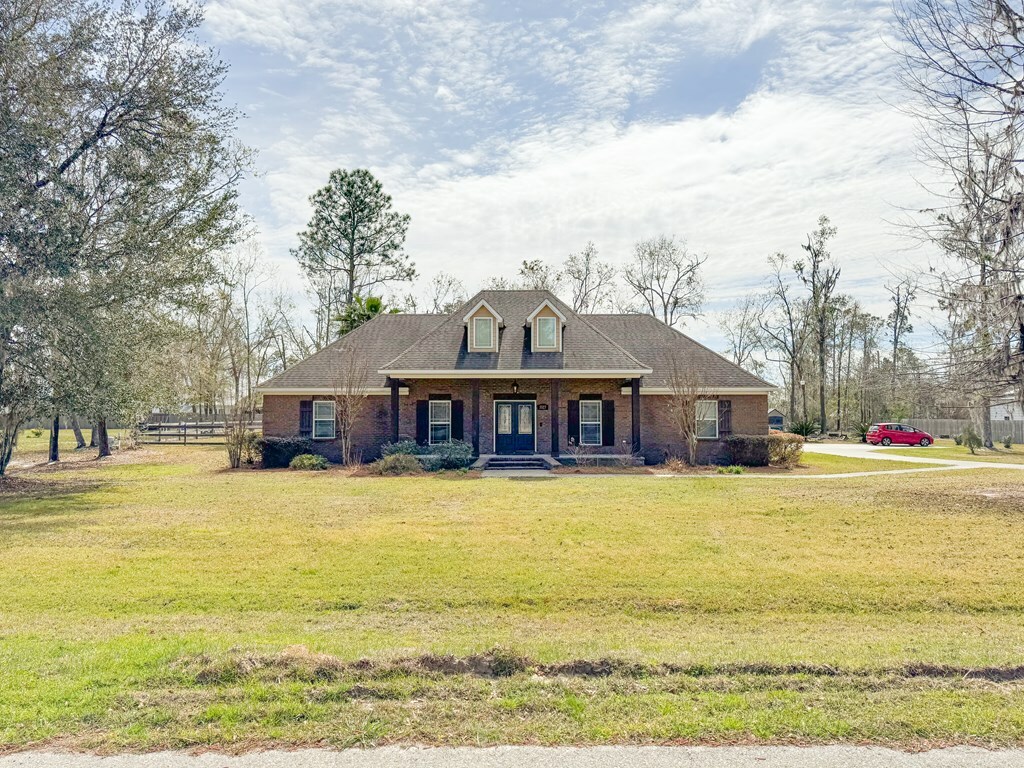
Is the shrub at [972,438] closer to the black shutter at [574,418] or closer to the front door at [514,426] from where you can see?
the black shutter at [574,418]

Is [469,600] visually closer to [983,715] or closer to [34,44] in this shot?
[983,715]

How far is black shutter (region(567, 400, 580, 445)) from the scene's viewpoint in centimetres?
2552

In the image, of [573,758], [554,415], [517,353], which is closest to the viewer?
[573,758]

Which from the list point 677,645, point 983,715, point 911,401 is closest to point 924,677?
point 983,715

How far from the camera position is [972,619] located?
7344 millimetres

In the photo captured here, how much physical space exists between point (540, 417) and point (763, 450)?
8.11m

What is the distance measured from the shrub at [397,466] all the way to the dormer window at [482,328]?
17.8 ft

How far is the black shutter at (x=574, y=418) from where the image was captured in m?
25.5

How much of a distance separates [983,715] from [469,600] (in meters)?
4.90

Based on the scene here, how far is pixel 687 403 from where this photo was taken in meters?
24.1

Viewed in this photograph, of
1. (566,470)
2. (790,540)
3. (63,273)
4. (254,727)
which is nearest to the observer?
(254,727)

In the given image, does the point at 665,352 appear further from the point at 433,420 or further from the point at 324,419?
the point at 324,419

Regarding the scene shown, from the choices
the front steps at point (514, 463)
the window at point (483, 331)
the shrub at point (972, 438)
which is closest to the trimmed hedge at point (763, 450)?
the front steps at point (514, 463)

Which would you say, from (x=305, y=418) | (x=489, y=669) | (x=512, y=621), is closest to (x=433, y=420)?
(x=305, y=418)
